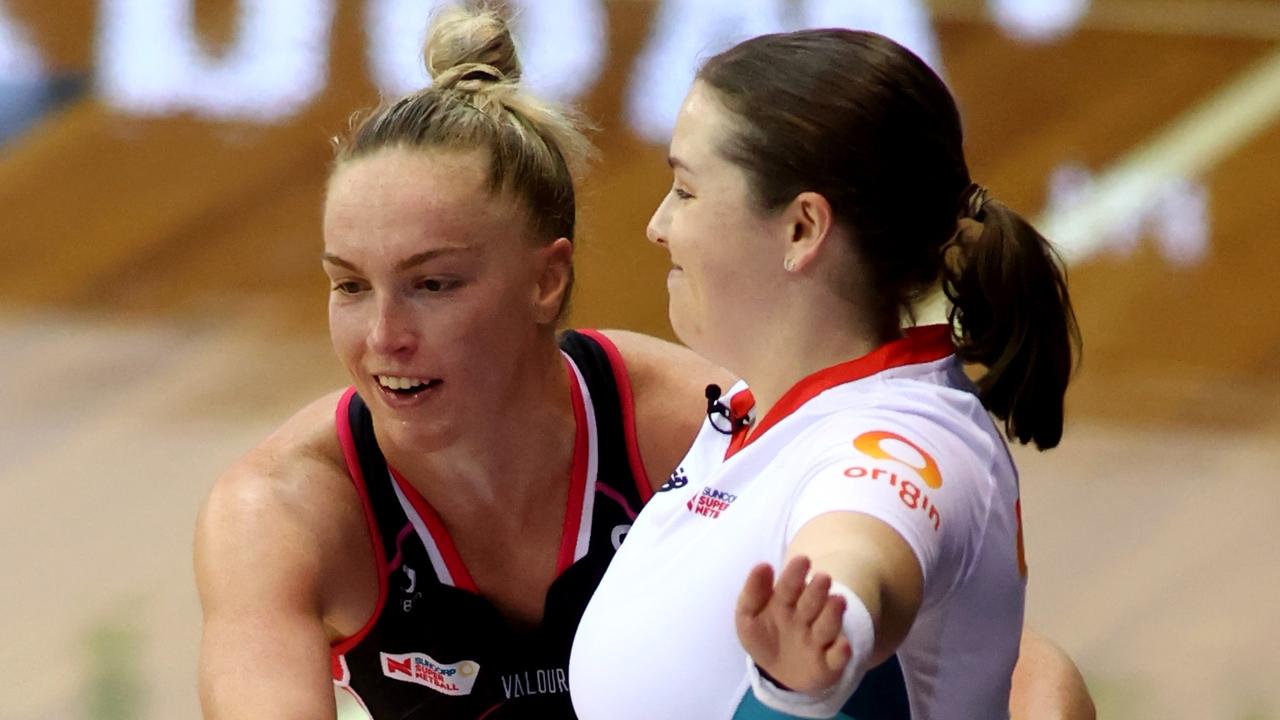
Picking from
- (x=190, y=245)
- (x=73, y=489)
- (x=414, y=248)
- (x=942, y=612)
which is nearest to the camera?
(x=942, y=612)

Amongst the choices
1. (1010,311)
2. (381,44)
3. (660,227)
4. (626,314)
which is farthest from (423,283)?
(381,44)

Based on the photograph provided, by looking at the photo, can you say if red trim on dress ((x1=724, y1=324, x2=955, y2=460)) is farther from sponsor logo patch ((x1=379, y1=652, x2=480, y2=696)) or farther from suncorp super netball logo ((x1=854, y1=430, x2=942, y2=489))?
sponsor logo patch ((x1=379, y1=652, x2=480, y2=696))

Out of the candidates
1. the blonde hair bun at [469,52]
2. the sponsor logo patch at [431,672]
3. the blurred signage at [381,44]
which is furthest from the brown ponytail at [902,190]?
the blurred signage at [381,44]

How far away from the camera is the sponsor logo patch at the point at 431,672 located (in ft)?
6.78

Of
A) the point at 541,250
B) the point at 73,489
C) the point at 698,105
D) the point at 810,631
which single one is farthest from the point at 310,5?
the point at 810,631

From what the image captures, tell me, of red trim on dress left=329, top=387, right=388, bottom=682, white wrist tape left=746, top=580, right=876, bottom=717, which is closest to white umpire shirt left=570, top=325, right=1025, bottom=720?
white wrist tape left=746, top=580, right=876, bottom=717

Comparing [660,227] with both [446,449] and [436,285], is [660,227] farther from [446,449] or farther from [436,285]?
[446,449]

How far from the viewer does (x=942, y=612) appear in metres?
1.39

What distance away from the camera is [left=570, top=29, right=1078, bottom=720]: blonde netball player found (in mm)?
1389

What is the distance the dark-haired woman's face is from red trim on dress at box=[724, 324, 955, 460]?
0.06 m

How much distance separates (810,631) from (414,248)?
29.8 inches

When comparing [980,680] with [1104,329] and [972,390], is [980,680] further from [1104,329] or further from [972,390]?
[1104,329]

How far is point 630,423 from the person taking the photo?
2.11m

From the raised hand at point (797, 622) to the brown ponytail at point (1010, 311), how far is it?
38 cm
